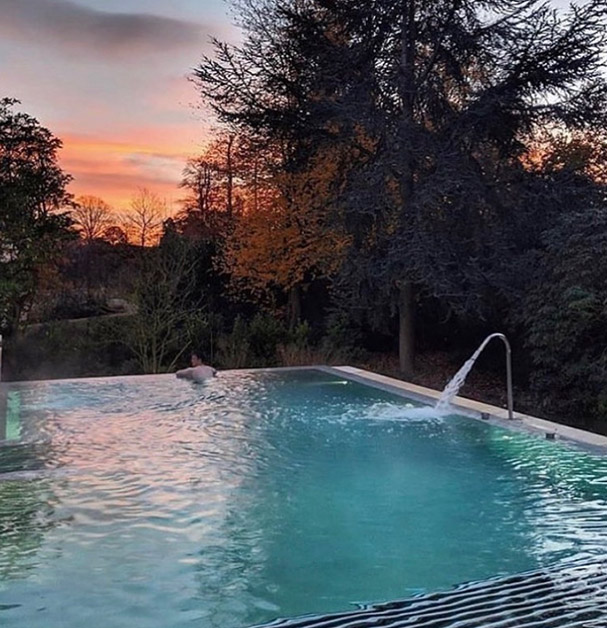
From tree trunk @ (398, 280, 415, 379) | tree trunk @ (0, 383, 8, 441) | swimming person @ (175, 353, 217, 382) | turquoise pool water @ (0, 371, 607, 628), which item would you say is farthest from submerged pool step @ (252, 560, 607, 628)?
tree trunk @ (398, 280, 415, 379)

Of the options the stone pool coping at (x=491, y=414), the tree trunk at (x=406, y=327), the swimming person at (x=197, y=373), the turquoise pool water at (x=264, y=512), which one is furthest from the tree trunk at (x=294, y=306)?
the turquoise pool water at (x=264, y=512)

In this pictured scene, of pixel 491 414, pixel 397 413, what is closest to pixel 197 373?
pixel 397 413

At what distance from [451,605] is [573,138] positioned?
13268 millimetres

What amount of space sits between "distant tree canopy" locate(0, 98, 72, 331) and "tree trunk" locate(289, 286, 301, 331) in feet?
17.7

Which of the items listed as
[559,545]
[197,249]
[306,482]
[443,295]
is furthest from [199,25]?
[559,545]

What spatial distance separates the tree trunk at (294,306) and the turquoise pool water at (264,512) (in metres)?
8.61

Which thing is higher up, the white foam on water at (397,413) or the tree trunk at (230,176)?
the tree trunk at (230,176)

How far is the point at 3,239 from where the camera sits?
12.5 meters

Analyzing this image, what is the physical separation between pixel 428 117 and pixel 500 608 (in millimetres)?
11487

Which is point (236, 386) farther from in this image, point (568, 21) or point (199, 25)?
point (568, 21)

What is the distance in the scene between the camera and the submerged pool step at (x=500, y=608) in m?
2.95

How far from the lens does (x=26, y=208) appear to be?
43.6 feet

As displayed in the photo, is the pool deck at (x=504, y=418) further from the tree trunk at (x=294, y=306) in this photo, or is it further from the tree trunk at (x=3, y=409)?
the tree trunk at (x=294, y=306)

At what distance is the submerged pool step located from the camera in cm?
295
